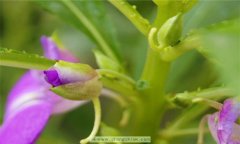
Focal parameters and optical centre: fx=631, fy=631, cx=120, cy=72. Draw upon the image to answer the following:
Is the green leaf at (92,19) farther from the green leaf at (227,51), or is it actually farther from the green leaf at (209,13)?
the green leaf at (227,51)

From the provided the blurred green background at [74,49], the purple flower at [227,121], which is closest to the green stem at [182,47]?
the purple flower at [227,121]

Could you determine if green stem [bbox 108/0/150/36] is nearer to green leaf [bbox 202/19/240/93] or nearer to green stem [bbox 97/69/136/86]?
green stem [bbox 97/69/136/86]

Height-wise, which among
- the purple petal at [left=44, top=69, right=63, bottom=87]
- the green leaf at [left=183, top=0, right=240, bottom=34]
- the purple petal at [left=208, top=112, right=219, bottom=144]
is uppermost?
the green leaf at [left=183, top=0, right=240, bottom=34]

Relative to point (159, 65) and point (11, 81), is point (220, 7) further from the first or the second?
point (11, 81)

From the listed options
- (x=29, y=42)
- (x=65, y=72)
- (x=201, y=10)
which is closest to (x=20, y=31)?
(x=29, y=42)

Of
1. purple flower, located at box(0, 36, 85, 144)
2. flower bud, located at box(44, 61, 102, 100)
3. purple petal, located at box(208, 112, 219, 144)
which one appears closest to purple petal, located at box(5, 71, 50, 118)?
purple flower, located at box(0, 36, 85, 144)

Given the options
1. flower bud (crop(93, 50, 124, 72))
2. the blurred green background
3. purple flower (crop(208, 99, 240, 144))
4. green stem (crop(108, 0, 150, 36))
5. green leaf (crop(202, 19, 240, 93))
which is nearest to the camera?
green leaf (crop(202, 19, 240, 93))
